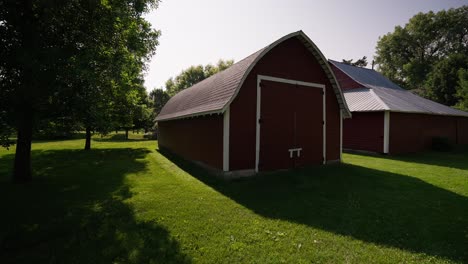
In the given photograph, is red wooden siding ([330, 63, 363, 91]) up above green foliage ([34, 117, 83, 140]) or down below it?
above

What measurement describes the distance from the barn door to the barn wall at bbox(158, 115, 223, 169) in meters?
1.70

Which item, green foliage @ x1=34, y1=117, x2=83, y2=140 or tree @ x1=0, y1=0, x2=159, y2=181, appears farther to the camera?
green foliage @ x1=34, y1=117, x2=83, y2=140

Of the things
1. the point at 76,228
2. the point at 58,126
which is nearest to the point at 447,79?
the point at 76,228

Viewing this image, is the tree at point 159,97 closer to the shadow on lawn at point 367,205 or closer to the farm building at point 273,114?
the farm building at point 273,114

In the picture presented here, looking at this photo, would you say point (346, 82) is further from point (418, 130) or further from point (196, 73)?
point (196, 73)

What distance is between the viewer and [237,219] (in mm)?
5125

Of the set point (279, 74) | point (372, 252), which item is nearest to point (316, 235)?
point (372, 252)

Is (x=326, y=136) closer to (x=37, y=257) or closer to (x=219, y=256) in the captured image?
(x=219, y=256)

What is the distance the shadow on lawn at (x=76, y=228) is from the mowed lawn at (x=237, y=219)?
2 centimetres

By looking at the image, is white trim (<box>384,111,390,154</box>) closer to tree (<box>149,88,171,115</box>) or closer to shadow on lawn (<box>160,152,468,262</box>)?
shadow on lawn (<box>160,152,468,262</box>)

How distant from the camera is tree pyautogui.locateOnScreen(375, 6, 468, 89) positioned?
3969cm

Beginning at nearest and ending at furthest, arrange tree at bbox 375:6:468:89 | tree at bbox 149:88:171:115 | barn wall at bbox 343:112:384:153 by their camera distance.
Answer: barn wall at bbox 343:112:384:153 → tree at bbox 375:6:468:89 → tree at bbox 149:88:171:115

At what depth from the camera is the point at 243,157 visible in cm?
869

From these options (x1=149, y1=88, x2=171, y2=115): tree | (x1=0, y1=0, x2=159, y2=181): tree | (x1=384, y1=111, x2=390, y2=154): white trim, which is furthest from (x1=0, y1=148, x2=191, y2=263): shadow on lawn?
(x1=149, y1=88, x2=171, y2=115): tree
